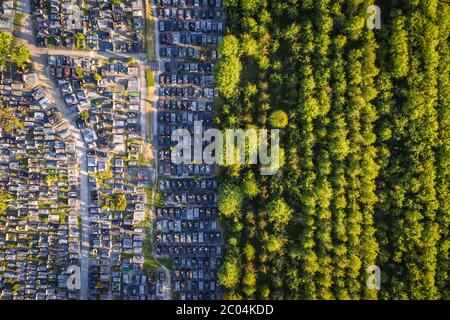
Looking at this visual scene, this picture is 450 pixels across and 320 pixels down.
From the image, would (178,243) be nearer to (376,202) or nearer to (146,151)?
(146,151)

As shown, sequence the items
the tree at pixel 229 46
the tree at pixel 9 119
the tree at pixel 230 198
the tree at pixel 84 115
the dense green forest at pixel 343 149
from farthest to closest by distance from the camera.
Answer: the tree at pixel 9 119 → the tree at pixel 84 115 → the tree at pixel 230 198 → the dense green forest at pixel 343 149 → the tree at pixel 229 46

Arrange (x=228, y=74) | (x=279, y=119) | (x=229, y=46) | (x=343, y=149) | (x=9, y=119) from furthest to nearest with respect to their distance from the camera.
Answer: (x=9, y=119), (x=279, y=119), (x=228, y=74), (x=343, y=149), (x=229, y=46)

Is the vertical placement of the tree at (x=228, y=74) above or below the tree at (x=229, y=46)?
below

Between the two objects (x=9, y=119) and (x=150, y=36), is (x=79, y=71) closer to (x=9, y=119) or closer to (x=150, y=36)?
(x=150, y=36)

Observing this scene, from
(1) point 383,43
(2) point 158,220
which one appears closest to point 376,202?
(1) point 383,43

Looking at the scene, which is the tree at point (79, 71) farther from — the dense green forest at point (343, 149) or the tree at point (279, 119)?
the tree at point (279, 119)

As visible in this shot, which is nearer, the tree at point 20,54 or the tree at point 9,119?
the tree at point 20,54

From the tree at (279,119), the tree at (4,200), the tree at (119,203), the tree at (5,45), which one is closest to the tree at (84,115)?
the tree at (119,203)

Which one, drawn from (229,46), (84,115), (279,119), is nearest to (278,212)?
(279,119)

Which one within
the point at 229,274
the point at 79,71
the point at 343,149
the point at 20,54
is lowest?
the point at 229,274
